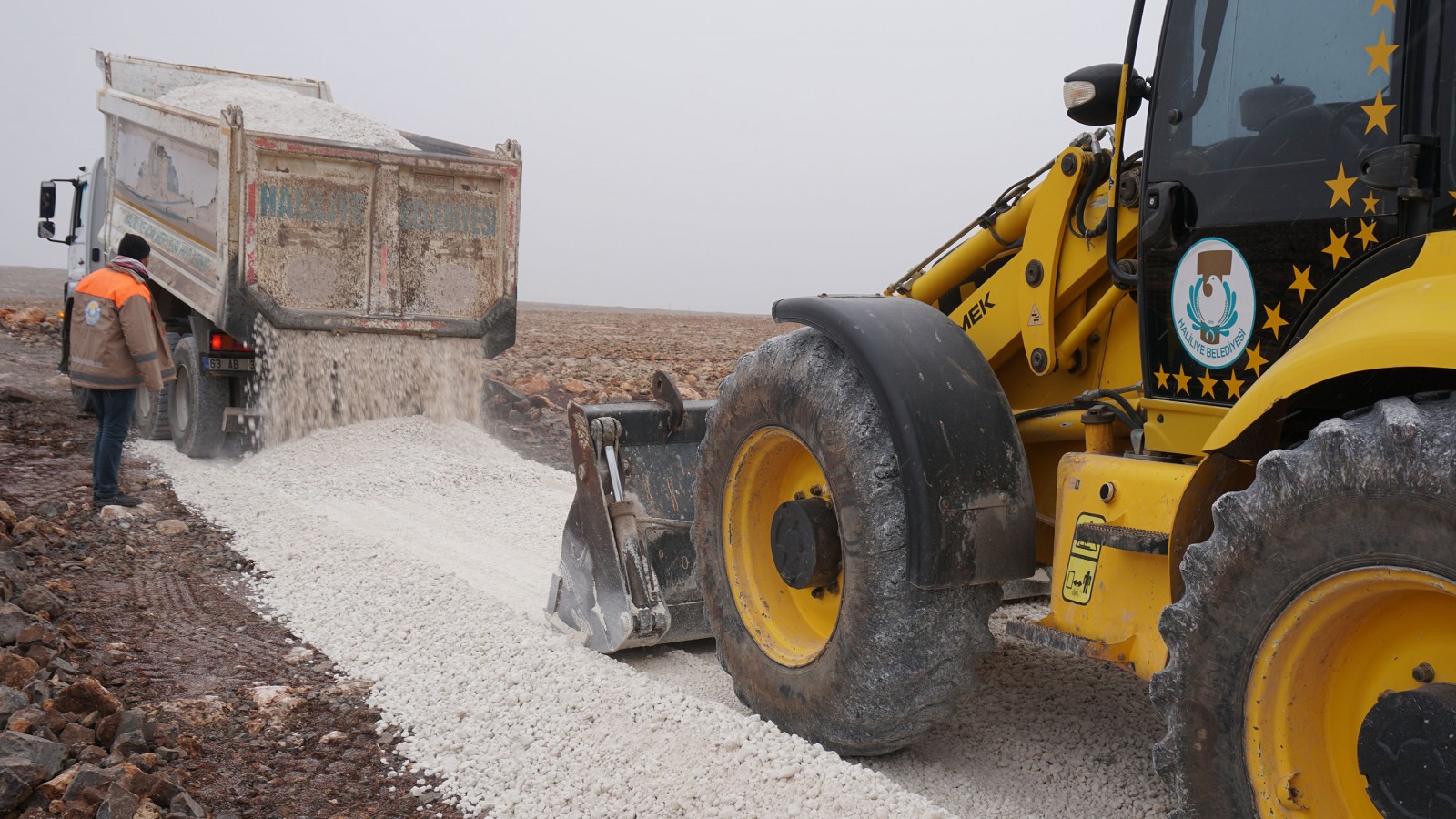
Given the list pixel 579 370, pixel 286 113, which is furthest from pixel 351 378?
pixel 579 370

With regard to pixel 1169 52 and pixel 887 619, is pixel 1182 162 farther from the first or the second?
pixel 887 619

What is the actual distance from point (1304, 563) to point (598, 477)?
293 cm

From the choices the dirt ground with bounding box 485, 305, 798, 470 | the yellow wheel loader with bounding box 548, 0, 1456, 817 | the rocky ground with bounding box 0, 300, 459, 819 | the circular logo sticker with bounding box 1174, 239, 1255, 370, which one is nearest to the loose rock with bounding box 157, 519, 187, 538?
the rocky ground with bounding box 0, 300, 459, 819

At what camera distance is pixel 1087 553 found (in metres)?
2.94

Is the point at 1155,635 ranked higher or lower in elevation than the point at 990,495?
lower

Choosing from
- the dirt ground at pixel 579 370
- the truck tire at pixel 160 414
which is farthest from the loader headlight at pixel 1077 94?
the truck tire at pixel 160 414

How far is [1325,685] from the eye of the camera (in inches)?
87.7

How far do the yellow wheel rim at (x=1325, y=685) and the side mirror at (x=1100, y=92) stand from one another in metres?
1.52

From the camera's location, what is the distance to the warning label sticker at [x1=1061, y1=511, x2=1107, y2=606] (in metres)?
2.92

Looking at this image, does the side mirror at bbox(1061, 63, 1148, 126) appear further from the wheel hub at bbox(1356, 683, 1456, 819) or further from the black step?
the wheel hub at bbox(1356, 683, 1456, 819)

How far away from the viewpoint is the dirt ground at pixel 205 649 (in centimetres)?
362

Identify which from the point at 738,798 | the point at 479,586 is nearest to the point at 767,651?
the point at 738,798

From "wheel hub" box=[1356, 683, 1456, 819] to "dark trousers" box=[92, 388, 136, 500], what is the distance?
7.36m

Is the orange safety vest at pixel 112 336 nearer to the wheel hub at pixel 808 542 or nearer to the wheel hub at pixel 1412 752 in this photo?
the wheel hub at pixel 808 542
